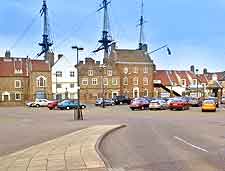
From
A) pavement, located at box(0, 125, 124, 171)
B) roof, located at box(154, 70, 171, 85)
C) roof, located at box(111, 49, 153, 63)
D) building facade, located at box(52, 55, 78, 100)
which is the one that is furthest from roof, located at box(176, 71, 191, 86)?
pavement, located at box(0, 125, 124, 171)

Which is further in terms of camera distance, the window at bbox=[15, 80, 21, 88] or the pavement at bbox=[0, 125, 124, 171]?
the window at bbox=[15, 80, 21, 88]

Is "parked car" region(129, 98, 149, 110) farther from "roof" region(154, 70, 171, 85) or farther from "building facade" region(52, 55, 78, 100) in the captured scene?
"roof" region(154, 70, 171, 85)

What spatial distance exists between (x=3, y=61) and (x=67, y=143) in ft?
302

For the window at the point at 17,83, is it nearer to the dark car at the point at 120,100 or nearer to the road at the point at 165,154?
the dark car at the point at 120,100

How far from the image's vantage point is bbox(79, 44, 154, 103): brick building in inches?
4395

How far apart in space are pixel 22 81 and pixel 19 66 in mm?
3692

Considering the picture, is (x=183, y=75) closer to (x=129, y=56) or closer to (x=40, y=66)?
(x=129, y=56)

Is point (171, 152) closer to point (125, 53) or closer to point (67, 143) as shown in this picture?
point (67, 143)

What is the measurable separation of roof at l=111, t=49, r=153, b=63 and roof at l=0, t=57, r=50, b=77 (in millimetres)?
20174

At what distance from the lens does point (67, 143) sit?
17562 mm

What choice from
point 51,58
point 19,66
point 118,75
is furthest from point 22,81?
point 118,75

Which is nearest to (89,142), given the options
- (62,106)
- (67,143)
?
(67,143)

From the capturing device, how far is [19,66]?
105 metres

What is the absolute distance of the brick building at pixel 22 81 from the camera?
336 feet
